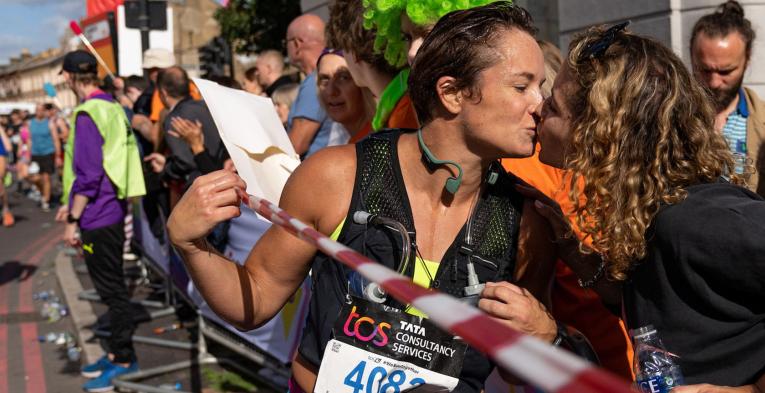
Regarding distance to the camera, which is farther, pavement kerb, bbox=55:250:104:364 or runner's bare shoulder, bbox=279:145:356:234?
pavement kerb, bbox=55:250:104:364

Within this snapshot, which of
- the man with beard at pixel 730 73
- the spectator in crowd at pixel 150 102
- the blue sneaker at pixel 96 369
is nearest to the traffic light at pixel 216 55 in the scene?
Result: the spectator in crowd at pixel 150 102

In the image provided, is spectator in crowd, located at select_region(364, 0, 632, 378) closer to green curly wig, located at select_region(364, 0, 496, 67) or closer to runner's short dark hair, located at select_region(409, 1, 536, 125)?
green curly wig, located at select_region(364, 0, 496, 67)

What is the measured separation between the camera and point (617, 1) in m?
6.85

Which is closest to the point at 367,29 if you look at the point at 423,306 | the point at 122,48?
the point at 423,306

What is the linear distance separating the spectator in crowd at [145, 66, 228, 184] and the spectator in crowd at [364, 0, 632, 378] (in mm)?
2470

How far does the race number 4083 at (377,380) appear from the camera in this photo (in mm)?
1900

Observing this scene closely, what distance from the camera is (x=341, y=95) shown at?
13.1 ft

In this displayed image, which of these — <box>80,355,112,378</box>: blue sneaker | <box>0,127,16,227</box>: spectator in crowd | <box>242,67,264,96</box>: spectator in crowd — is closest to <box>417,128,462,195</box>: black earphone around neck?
<box>80,355,112,378</box>: blue sneaker

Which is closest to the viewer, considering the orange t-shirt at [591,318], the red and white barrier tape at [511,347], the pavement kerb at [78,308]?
the red and white barrier tape at [511,347]

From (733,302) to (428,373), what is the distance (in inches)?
27.9

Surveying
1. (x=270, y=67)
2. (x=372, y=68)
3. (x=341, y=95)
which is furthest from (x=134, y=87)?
(x=372, y=68)

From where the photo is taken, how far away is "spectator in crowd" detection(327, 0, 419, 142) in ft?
10.2

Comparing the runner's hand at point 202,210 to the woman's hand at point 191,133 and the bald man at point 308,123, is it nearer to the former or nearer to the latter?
the bald man at point 308,123

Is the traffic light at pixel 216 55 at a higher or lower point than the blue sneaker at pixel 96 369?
higher
